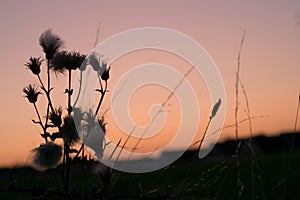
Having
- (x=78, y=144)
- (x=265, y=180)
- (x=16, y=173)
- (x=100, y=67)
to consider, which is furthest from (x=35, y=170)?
(x=265, y=180)

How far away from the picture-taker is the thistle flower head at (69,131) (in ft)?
8.82

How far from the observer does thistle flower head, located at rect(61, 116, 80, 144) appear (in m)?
2.69

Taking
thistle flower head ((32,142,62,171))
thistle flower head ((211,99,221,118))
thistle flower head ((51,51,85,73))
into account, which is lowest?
thistle flower head ((32,142,62,171))

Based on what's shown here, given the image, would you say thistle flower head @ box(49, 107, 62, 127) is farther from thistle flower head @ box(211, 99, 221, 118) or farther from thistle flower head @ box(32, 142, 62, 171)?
thistle flower head @ box(211, 99, 221, 118)

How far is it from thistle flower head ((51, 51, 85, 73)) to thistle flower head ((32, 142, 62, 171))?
360 mm

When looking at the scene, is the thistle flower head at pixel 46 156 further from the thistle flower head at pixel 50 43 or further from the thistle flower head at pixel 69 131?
the thistle flower head at pixel 50 43

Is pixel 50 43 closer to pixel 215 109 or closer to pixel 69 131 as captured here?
pixel 69 131

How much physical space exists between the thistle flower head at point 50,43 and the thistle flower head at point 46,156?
1.47ft

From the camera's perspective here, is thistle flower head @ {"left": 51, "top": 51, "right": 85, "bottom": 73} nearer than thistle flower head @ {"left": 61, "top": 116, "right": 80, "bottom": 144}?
No

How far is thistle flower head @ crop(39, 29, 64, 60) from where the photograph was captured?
9.98 ft

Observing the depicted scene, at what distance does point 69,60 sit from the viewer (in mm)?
2922

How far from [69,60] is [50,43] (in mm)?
197

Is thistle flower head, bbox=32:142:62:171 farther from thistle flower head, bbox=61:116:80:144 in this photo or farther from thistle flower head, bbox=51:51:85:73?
thistle flower head, bbox=51:51:85:73

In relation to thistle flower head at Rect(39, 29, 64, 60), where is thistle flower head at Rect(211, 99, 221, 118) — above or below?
below
